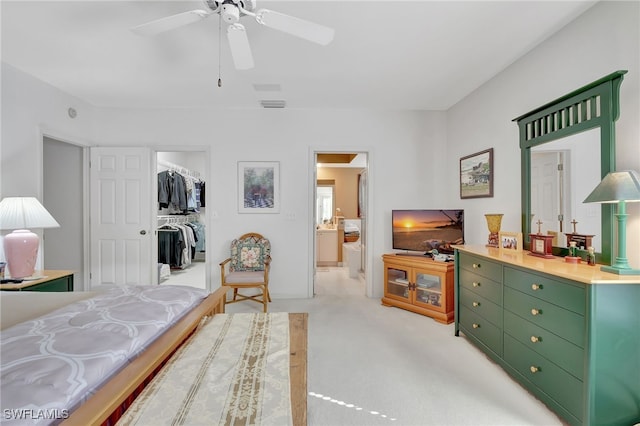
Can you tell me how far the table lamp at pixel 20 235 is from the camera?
2295mm

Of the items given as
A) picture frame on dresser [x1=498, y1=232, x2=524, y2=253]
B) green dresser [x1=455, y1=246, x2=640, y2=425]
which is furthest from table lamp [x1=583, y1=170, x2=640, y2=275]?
picture frame on dresser [x1=498, y1=232, x2=524, y2=253]

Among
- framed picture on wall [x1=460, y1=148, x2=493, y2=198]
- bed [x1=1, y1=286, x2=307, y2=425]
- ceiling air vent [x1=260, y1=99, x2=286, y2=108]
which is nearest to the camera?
bed [x1=1, y1=286, x2=307, y2=425]

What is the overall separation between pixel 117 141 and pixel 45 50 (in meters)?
1.52

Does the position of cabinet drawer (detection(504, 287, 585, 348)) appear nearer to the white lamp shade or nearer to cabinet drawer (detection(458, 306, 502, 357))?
cabinet drawer (detection(458, 306, 502, 357))

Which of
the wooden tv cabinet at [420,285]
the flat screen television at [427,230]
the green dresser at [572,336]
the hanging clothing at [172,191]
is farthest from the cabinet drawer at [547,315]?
the hanging clothing at [172,191]

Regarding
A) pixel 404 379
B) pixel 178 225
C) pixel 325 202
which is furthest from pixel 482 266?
pixel 178 225

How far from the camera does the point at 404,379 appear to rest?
2.04 metres

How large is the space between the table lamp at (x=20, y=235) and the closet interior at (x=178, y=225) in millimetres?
2413

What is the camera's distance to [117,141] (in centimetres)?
386

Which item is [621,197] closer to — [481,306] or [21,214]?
[481,306]

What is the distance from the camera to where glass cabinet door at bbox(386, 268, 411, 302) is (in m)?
3.44

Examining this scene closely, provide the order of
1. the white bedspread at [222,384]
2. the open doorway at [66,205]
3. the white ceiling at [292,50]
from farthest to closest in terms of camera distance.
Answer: the open doorway at [66,205] → the white ceiling at [292,50] → the white bedspread at [222,384]

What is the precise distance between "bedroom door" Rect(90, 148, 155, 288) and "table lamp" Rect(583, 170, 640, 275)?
4.52m

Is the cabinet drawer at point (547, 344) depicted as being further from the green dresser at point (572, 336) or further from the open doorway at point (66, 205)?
Answer: the open doorway at point (66, 205)
